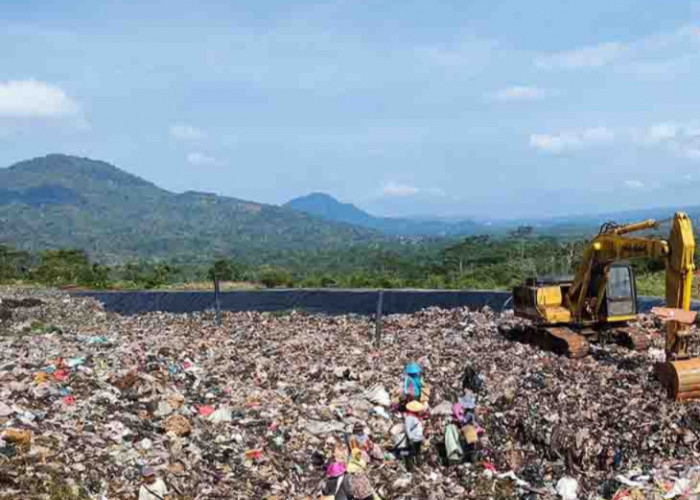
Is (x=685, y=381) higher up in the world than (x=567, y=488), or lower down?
higher up

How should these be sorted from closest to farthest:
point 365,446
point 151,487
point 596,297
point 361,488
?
point 151,487
point 361,488
point 365,446
point 596,297

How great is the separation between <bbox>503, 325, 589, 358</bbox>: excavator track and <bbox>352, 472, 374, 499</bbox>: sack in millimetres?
5599

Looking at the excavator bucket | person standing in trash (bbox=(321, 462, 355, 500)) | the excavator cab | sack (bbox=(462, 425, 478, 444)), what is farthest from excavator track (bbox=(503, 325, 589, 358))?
person standing in trash (bbox=(321, 462, 355, 500))

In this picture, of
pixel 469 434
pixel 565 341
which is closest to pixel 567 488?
pixel 469 434

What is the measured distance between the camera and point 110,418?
8.10 meters

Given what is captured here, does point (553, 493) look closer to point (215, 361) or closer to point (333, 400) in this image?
point (333, 400)

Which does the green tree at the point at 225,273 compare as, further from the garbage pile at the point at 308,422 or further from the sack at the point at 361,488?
the sack at the point at 361,488

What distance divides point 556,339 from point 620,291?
4.49ft

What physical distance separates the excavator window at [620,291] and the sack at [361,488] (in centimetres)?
676

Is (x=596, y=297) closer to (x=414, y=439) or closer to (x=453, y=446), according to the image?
(x=453, y=446)

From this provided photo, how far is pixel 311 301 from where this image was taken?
68.5 feet

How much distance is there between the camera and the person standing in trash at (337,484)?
6958 mm

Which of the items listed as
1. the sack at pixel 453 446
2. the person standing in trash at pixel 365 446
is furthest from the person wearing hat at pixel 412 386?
the sack at pixel 453 446

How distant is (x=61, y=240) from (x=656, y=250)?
154 metres
